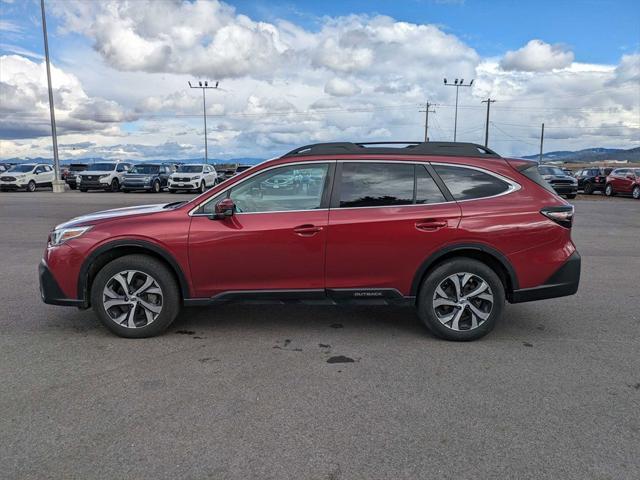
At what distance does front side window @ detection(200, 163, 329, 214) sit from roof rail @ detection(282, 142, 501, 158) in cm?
18

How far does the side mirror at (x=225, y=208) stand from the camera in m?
4.42

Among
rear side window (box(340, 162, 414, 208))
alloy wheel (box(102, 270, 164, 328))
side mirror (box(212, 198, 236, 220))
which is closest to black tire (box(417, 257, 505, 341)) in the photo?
rear side window (box(340, 162, 414, 208))

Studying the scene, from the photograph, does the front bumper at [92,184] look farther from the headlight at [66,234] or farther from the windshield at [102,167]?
the headlight at [66,234]

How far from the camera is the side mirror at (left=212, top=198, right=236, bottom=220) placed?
4.42 m

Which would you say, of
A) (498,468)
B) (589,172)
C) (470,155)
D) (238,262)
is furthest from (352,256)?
(589,172)

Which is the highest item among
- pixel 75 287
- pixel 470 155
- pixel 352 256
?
pixel 470 155

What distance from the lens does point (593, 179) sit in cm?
3003

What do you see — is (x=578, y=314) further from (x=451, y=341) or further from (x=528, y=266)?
(x=451, y=341)

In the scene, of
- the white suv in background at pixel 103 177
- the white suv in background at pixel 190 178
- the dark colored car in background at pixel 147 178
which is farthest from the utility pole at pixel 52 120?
the white suv in background at pixel 190 178

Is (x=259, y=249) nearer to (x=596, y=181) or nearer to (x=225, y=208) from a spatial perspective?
(x=225, y=208)

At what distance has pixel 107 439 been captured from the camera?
299 centimetres

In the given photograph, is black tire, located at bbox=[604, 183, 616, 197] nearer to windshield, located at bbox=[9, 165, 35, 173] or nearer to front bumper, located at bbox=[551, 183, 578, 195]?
front bumper, located at bbox=[551, 183, 578, 195]

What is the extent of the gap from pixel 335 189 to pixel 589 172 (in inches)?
1214

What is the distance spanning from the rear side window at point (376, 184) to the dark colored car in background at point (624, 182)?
2678cm
